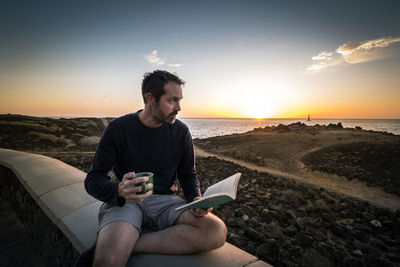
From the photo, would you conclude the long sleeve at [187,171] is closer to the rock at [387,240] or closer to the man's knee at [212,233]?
the man's knee at [212,233]

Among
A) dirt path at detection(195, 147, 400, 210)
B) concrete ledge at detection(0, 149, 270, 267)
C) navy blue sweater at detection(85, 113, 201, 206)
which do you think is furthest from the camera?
dirt path at detection(195, 147, 400, 210)

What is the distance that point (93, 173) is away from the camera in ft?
6.78

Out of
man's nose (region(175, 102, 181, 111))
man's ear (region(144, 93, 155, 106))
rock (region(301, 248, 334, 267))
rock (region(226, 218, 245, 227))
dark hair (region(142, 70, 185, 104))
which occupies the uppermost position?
dark hair (region(142, 70, 185, 104))

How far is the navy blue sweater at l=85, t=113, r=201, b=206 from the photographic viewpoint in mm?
Result: 2156

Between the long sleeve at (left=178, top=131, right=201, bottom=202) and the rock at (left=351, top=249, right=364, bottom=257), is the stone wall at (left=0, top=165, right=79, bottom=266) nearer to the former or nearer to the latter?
the long sleeve at (left=178, top=131, right=201, bottom=202)

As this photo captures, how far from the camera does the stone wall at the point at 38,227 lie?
2395 millimetres

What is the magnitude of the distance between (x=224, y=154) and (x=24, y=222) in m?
10.8

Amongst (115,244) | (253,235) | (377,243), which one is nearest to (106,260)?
(115,244)

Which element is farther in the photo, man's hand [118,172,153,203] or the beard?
the beard

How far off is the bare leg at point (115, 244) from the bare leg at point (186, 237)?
15 cm

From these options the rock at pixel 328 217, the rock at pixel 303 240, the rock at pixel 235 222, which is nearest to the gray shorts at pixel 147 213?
the rock at pixel 235 222

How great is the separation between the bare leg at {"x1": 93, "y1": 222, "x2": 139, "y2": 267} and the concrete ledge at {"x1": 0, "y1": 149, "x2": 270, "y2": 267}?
0.19m

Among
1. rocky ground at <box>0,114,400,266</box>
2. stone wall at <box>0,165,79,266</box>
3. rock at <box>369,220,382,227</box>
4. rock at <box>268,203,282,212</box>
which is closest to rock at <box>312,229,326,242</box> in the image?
rocky ground at <box>0,114,400,266</box>

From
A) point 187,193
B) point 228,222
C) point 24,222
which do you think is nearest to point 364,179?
point 228,222
